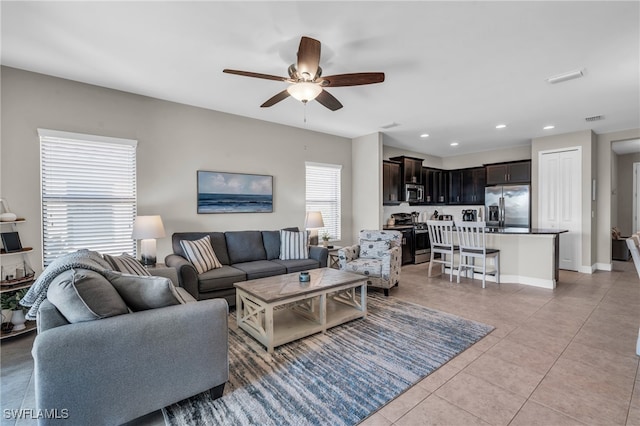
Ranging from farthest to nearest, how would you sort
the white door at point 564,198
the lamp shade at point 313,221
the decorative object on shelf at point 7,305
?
the white door at point 564,198 < the lamp shade at point 313,221 < the decorative object on shelf at point 7,305

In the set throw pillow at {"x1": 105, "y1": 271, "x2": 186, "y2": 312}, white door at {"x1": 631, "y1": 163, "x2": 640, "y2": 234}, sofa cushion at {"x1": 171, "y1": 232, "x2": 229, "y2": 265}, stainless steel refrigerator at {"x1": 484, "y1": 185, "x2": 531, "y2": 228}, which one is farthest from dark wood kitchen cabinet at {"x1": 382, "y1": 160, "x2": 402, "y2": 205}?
→ white door at {"x1": 631, "y1": 163, "x2": 640, "y2": 234}

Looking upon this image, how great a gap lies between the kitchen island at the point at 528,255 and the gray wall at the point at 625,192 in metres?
4.80

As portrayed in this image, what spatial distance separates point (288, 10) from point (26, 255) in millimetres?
3598

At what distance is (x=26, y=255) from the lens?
3.06 m

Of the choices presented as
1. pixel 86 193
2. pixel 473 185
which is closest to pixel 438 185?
pixel 473 185

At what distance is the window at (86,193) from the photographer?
318cm

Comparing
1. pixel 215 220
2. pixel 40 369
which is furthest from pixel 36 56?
pixel 40 369

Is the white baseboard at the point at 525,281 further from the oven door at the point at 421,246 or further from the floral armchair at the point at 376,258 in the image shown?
the floral armchair at the point at 376,258

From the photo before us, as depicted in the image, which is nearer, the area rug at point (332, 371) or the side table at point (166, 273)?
the area rug at point (332, 371)

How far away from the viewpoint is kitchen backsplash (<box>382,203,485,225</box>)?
692cm

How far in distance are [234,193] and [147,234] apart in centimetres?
148

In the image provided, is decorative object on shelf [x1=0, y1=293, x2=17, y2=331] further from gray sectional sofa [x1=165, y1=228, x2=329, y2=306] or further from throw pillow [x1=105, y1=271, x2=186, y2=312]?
throw pillow [x1=105, y1=271, x2=186, y2=312]

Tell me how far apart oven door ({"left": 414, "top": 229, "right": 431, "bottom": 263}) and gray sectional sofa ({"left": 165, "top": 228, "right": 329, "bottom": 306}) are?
121 inches

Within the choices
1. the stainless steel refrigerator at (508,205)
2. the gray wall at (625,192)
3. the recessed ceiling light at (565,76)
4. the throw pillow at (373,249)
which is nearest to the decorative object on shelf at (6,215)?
the throw pillow at (373,249)
